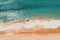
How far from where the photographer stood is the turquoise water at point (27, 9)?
962cm

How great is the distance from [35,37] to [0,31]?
1432 mm

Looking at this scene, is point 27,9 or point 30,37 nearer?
point 30,37

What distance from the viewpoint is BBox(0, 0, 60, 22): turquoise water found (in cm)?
962

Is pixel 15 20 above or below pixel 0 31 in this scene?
above

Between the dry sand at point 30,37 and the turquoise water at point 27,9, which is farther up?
the turquoise water at point 27,9

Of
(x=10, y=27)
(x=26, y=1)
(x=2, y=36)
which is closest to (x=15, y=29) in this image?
(x=10, y=27)

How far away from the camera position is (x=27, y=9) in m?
10.8

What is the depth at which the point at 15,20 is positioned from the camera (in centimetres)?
909

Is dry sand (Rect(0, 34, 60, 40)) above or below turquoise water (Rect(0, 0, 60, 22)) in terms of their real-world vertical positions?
below

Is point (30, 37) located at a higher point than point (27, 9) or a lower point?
lower

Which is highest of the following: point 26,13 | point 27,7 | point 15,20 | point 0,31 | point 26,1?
point 26,1

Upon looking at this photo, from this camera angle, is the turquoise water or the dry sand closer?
the dry sand

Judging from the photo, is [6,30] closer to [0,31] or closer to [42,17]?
[0,31]

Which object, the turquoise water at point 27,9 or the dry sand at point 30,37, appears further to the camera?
the turquoise water at point 27,9
